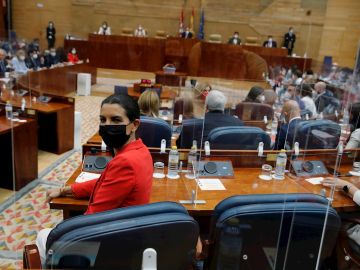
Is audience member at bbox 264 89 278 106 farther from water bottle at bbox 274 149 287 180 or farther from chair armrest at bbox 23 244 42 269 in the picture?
chair armrest at bbox 23 244 42 269

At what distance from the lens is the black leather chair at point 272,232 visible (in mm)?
1457

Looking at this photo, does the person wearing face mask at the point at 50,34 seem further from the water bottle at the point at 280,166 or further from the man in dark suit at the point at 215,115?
the water bottle at the point at 280,166

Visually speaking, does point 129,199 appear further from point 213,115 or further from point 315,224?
point 213,115

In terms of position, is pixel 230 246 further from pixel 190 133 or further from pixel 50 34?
pixel 50 34

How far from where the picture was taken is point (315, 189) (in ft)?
7.75

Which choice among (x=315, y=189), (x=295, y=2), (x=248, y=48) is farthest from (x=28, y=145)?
(x=295, y=2)

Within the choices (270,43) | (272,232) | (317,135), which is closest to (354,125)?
(317,135)

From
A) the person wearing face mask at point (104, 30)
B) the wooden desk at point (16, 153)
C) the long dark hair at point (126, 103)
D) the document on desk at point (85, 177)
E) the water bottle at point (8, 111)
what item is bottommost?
the wooden desk at point (16, 153)

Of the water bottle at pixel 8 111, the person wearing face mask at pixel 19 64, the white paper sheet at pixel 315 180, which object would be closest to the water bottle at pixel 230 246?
the white paper sheet at pixel 315 180

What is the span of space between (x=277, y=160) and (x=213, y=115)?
80 cm

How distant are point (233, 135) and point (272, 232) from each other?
1447mm

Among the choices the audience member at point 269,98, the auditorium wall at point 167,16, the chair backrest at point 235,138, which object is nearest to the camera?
the chair backrest at point 235,138

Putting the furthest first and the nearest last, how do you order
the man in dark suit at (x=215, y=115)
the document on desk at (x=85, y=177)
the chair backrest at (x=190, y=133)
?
the man in dark suit at (x=215, y=115) → the chair backrest at (x=190, y=133) → the document on desk at (x=85, y=177)

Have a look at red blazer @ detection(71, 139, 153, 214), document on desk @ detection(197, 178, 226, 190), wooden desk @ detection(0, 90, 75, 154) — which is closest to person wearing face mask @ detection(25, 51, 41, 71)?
wooden desk @ detection(0, 90, 75, 154)
